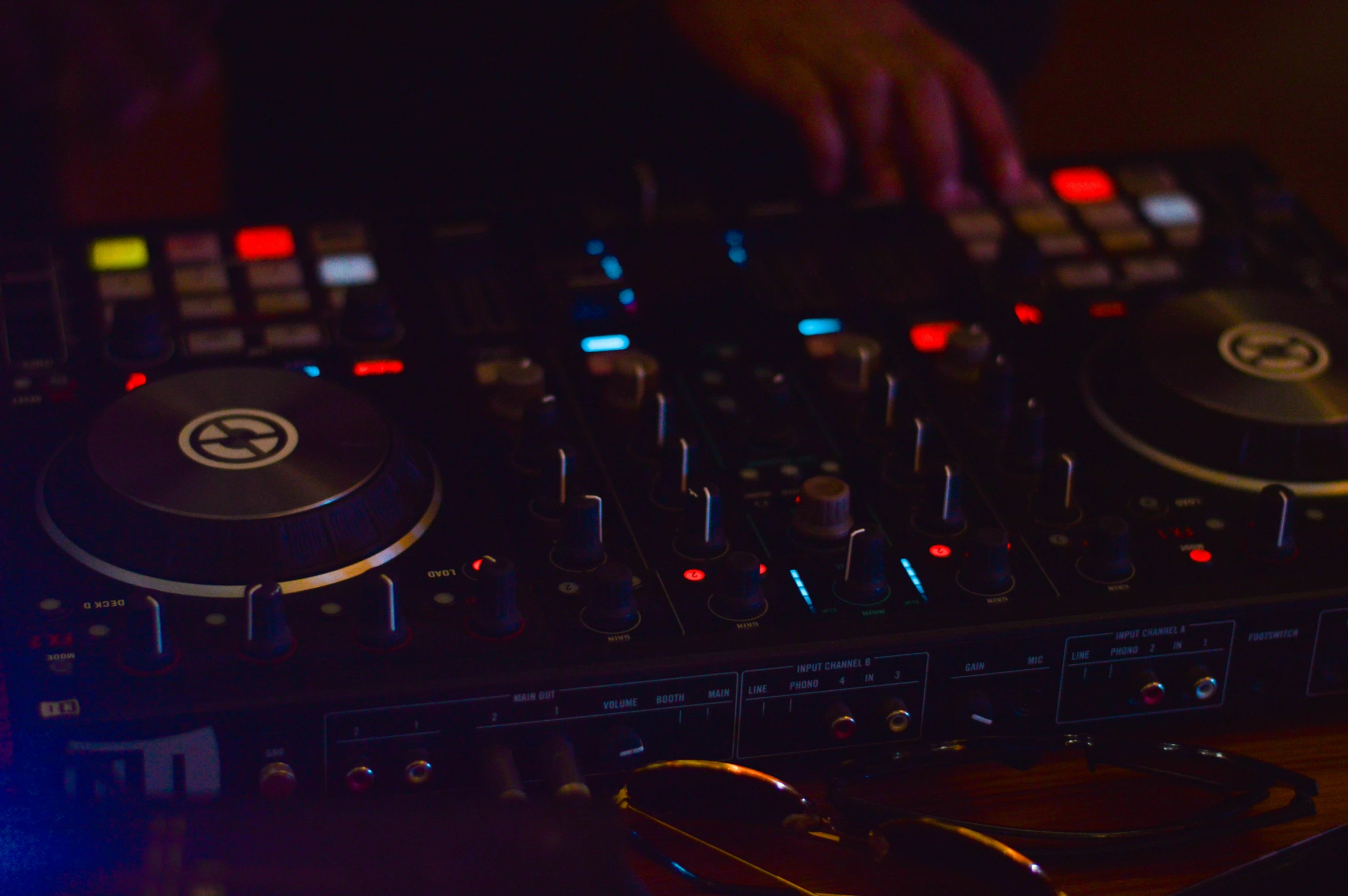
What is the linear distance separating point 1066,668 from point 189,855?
0.48 metres

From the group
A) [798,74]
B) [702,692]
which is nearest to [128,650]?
[702,692]

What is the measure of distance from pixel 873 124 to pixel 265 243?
0.50 meters

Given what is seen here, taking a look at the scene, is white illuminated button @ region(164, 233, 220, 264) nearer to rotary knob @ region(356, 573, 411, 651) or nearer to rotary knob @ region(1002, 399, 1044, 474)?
rotary knob @ region(356, 573, 411, 651)

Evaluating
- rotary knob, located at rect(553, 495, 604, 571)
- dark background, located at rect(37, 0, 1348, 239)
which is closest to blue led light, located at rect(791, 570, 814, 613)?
rotary knob, located at rect(553, 495, 604, 571)

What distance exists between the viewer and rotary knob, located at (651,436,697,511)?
2.97 ft

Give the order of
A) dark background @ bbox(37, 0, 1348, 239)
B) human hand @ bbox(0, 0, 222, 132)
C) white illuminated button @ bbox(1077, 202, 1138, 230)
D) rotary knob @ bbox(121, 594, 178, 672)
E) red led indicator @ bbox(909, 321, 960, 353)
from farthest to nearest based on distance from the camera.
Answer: dark background @ bbox(37, 0, 1348, 239) → human hand @ bbox(0, 0, 222, 132) → white illuminated button @ bbox(1077, 202, 1138, 230) → red led indicator @ bbox(909, 321, 960, 353) → rotary knob @ bbox(121, 594, 178, 672)

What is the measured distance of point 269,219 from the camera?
116cm

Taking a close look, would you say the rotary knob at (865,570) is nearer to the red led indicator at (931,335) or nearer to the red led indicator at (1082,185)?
the red led indicator at (931,335)

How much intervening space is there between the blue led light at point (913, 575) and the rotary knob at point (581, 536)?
6.7 inches

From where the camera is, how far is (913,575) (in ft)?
2.84

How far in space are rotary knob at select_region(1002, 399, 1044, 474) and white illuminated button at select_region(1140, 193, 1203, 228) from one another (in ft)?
1.13

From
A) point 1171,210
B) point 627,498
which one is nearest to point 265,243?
point 627,498

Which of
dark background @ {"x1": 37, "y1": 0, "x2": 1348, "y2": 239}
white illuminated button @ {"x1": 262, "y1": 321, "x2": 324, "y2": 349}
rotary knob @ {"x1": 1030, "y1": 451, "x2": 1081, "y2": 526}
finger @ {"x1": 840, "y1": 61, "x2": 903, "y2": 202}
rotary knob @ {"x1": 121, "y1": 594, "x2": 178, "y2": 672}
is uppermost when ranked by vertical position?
finger @ {"x1": 840, "y1": 61, "x2": 903, "y2": 202}

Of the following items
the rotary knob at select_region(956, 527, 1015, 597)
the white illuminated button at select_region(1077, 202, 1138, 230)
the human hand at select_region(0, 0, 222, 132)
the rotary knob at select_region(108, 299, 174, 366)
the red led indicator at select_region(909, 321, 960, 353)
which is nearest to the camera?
the rotary knob at select_region(956, 527, 1015, 597)
